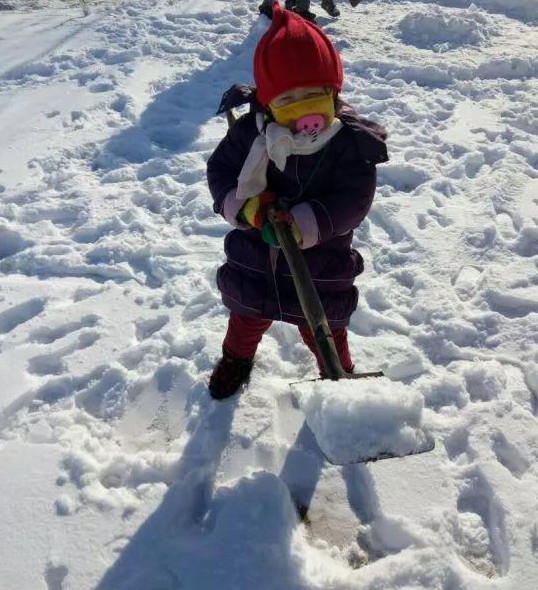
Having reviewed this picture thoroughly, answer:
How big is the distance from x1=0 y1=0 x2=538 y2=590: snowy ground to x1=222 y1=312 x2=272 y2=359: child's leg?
7.2 inches

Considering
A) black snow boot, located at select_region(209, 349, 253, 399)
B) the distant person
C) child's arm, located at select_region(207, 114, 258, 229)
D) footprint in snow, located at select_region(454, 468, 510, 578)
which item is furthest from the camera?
the distant person

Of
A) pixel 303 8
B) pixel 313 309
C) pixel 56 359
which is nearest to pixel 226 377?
pixel 313 309

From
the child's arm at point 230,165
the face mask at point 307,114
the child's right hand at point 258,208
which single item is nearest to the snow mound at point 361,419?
the child's right hand at point 258,208

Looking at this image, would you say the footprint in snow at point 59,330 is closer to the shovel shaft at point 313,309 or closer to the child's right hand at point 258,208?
the child's right hand at point 258,208

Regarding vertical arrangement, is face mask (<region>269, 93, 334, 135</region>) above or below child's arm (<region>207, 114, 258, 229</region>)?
above

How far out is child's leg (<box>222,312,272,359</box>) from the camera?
218 centimetres

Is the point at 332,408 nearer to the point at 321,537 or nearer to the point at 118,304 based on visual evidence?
the point at 321,537

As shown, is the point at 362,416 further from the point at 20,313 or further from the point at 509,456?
the point at 20,313

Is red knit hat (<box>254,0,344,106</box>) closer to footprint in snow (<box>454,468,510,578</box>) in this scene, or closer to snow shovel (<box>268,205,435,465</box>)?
snow shovel (<box>268,205,435,465</box>)

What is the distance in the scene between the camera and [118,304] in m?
2.80

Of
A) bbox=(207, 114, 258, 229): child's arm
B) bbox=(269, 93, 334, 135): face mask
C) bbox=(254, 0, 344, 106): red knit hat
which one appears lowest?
bbox=(207, 114, 258, 229): child's arm

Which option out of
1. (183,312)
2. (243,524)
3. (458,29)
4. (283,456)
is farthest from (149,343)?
(458,29)

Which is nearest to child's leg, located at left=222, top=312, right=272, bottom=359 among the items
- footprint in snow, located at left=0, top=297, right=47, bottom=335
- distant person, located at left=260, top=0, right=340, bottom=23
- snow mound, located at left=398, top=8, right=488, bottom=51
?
footprint in snow, located at left=0, top=297, right=47, bottom=335

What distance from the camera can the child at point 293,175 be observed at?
66.0 inches
